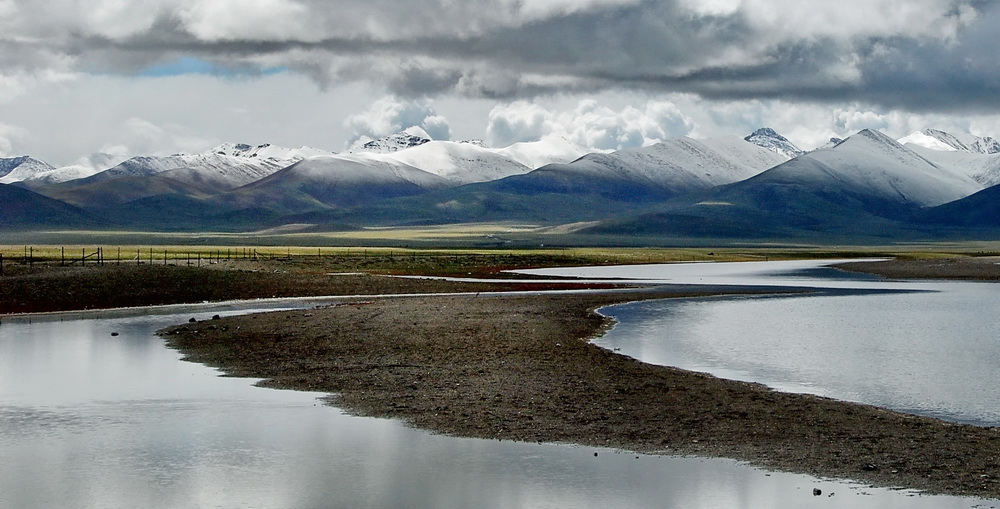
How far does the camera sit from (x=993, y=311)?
2648 inches

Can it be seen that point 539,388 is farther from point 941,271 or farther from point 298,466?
point 941,271

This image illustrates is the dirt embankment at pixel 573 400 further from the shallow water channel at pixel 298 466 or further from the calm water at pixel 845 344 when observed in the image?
the calm water at pixel 845 344

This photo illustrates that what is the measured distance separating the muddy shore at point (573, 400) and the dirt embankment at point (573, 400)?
0.15ft

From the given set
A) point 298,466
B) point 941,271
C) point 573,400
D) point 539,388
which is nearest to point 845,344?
point 539,388

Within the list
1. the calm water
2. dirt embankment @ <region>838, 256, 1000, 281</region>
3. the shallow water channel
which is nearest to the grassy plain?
the shallow water channel

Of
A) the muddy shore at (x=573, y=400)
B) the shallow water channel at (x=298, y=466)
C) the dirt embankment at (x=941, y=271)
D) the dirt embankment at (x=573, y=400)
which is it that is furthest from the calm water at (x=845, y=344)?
the dirt embankment at (x=941, y=271)

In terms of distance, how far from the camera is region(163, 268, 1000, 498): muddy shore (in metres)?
23.0

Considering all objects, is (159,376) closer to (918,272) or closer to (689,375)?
(689,375)

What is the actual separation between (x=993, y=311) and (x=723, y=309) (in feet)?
53.8

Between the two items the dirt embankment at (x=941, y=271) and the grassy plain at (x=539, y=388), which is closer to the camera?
the grassy plain at (x=539, y=388)

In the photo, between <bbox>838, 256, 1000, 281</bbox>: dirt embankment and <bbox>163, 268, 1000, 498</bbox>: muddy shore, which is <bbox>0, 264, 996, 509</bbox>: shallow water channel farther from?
<bbox>838, 256, 1000, 281</bbox>: dirt embankment

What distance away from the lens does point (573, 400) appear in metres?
29.7

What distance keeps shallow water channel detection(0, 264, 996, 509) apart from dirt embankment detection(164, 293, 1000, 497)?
44.9 inches

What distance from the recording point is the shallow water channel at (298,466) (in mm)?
20359
